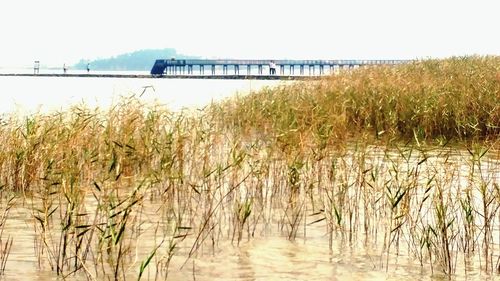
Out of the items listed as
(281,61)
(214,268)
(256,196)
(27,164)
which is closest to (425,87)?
(256,196)

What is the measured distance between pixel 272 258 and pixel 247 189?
1.67 meters

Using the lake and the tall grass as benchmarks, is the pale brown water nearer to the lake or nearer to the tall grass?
the lake

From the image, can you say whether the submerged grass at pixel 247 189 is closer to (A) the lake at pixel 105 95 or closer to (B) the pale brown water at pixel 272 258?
(B) the pale brown water at pixel 272 258

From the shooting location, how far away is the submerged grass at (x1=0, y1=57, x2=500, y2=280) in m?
5.26

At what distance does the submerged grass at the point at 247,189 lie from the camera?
5.26m

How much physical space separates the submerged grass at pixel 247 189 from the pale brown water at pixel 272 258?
44 millimetres

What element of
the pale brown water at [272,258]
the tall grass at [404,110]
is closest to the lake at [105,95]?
the tall grass at [404,110]

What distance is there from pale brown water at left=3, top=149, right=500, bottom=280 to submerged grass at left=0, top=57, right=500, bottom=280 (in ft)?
0.15

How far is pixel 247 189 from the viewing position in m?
6.95

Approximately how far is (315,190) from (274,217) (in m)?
1.47

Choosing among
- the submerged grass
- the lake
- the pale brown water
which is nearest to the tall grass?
the submerged grass

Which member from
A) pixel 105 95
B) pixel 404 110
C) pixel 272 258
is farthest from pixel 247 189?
pixel 105 95

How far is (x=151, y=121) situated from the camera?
394 inches

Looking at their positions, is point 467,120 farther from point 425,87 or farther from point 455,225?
point 455,225
